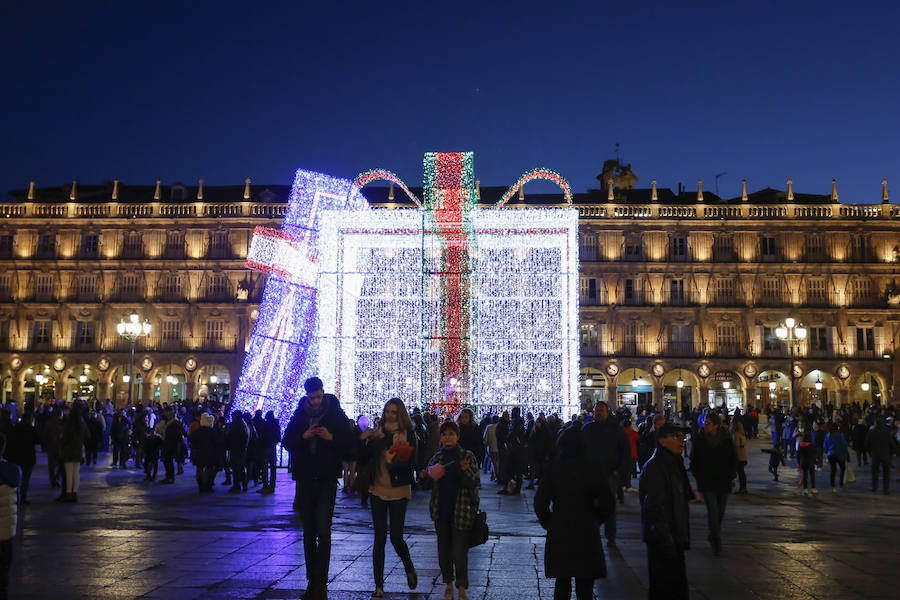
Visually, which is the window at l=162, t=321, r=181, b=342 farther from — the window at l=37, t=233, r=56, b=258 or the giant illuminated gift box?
the giant illuminated gift box

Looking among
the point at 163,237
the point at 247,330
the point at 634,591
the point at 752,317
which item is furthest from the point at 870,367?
the point at 634,591

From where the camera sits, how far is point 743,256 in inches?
1829

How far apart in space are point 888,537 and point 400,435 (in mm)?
6594

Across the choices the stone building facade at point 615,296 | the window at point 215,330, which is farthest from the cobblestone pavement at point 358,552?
the window at point 215,330

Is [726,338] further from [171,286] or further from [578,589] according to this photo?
[578,589]

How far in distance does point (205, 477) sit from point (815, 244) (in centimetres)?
4020

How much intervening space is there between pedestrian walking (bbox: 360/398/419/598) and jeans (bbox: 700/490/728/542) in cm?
342

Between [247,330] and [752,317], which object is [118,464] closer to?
[247,330]

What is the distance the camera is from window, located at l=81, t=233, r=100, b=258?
1891 inches

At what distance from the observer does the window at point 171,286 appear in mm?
47719

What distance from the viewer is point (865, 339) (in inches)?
1795

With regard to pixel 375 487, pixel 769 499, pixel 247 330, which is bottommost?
pixel 769 499

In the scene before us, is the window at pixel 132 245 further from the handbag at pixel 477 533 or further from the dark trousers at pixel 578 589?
the dark trousers at pixel 578 589

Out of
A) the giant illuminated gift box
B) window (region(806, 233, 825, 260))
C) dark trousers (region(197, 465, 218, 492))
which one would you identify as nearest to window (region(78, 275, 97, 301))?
the giant illuminated gift box
